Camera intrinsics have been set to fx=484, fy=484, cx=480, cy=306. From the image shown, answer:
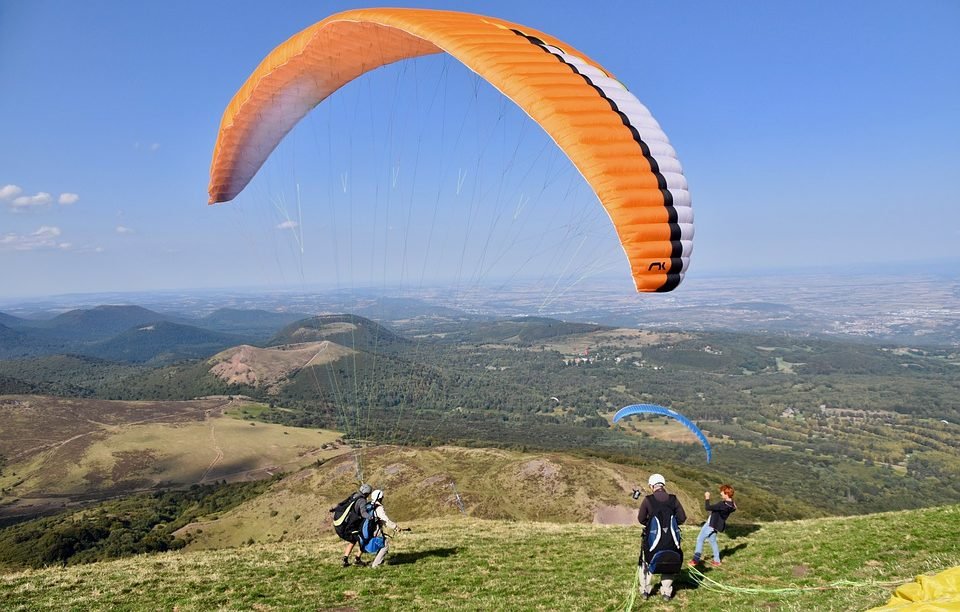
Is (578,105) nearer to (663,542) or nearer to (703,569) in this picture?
(663,542)

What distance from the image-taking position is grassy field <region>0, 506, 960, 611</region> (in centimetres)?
824

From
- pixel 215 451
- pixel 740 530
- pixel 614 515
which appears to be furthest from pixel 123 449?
pixel 740 530

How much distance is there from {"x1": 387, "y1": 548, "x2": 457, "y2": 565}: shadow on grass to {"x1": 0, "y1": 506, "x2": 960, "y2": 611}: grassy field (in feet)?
0.09

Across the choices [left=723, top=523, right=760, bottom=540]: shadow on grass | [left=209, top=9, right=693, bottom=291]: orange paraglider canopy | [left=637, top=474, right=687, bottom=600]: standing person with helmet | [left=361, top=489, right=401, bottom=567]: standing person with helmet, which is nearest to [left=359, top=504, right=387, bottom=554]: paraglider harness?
[left=361, top=489, right=401, bottom=567]: standing person with helmet

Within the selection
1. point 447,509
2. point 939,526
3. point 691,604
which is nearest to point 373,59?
point 691,604

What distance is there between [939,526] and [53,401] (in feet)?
512

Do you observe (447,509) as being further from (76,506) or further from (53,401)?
(53,401)

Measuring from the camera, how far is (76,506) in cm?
7194

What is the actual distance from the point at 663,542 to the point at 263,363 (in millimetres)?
193245

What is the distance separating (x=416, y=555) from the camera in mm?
11742

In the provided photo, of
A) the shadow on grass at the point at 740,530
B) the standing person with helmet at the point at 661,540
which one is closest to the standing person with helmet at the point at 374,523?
the standing person with helmet at the point at 661,540

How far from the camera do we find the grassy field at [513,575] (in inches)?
324

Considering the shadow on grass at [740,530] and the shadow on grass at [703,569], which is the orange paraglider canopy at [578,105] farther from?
the shadow on grass at [740,530]

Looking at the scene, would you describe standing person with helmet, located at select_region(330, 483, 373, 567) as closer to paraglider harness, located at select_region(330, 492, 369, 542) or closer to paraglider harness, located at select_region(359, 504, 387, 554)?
paraglider harness, located at select_region(330, 492, 369, 542)
